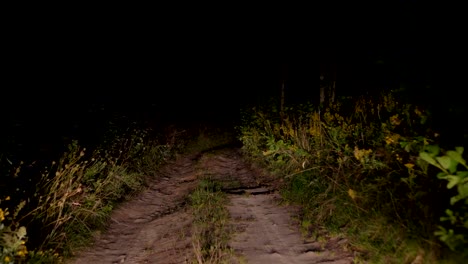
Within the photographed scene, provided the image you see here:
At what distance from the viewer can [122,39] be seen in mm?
16016

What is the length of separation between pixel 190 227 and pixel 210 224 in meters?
0.26

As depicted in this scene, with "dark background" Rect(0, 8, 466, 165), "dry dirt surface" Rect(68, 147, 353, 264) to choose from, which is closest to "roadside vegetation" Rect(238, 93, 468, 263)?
"dry dirt surface" Rect(68, 147, 353, 264)

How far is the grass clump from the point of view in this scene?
159 inches

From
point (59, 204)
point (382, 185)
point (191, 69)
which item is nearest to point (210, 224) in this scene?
point (59, 204)

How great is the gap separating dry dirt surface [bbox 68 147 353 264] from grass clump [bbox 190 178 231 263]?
10cm

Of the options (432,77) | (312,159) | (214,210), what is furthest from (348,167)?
(432,77)

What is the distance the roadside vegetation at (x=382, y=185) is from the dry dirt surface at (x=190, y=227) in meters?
0.25

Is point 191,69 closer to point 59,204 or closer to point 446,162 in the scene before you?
point 59,204

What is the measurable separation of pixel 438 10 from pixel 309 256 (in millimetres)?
2551

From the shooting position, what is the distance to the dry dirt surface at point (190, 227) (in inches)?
162

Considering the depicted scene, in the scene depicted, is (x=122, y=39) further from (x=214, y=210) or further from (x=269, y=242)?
(x=269, y=242)

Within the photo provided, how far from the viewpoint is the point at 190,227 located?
493cm

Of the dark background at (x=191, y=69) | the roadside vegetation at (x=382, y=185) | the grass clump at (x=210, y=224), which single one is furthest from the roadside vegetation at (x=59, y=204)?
the roadside vegetation at (x=382, y=185)

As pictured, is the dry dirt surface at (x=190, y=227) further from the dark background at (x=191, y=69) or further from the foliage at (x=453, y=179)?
the dark background at (x=191, y=69)
